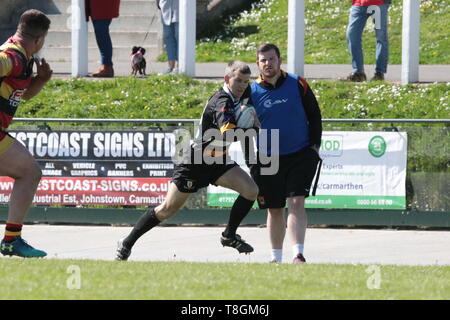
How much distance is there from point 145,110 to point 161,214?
5620mm

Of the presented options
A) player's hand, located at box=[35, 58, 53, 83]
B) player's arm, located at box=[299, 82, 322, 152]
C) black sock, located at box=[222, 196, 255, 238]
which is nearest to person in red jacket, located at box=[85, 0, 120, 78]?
black sock, located at box=[222, 196, 255, 238]

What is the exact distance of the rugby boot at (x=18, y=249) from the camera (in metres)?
9.23

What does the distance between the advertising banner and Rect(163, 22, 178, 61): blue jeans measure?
3803 mm

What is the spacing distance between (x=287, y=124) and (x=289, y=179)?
0.49 metres

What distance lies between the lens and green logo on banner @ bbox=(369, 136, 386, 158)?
13.7 meters

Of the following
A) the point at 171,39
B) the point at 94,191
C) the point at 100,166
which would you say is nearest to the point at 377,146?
the point at 100,166

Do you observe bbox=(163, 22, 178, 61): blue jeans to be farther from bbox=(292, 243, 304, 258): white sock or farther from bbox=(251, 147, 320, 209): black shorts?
bbox=(292, 243, 304, 258): white sock

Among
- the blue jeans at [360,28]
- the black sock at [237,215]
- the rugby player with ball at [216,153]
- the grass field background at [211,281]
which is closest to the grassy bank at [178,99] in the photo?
the blue jeans at [360,28]

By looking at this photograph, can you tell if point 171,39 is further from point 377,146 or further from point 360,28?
point 377,146

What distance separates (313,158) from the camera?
396 inches

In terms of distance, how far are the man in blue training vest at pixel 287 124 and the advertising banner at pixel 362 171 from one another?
3.63m

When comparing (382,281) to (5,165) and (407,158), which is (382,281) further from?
(407,158)

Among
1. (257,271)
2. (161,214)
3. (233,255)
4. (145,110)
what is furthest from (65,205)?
(257,271)
